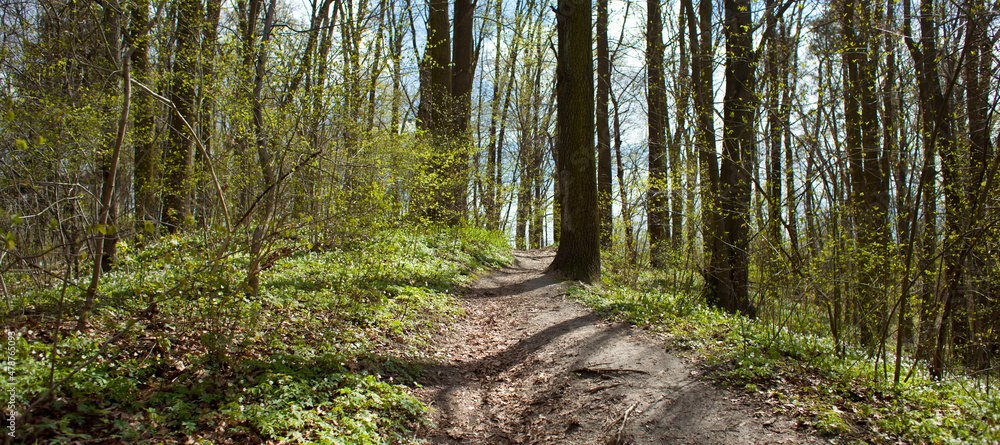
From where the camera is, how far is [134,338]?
3.44 meters

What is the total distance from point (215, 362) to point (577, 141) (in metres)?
6.86

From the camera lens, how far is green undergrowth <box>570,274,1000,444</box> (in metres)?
2.90

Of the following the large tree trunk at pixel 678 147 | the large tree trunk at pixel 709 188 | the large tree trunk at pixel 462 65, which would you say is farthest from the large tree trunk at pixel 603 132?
the large tree trunk at pixel 709 188

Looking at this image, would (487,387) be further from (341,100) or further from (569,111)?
(569,111)

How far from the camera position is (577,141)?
864 centimetres

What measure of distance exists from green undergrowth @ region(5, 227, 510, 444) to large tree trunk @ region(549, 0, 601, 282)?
417cm

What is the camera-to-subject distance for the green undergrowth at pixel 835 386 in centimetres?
290

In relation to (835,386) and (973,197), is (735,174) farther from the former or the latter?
(835,386)

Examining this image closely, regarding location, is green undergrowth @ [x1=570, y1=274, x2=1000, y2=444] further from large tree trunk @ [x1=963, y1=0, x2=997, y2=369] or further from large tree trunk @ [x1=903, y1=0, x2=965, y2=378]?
large tree trunk @ [x1=963, y1=0, x2=997, y2=369]

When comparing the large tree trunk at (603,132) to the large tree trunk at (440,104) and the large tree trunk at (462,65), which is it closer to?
the large tree trunk at (462,65)

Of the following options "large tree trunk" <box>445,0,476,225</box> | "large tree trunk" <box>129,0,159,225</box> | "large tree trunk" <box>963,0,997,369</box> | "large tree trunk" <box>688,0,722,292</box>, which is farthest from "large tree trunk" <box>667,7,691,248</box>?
"large tree trunk" <box>129,0,159,225</box>

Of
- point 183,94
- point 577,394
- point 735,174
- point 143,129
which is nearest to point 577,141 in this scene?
point 735,174

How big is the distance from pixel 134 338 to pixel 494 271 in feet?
27.8

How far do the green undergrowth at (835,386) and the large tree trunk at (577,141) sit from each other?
310 centimetres
